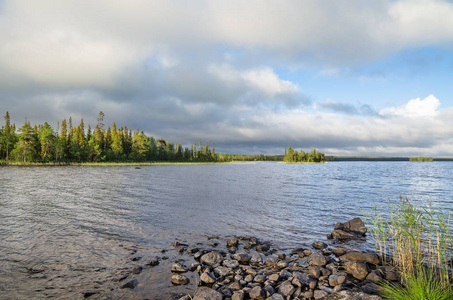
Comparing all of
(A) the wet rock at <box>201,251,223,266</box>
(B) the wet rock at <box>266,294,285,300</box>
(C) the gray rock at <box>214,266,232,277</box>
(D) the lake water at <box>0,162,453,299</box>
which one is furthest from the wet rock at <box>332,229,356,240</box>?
(B) the wet rock at <box>266,294,285,300</box>

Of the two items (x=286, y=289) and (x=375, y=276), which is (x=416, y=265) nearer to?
(x=375, y=276)

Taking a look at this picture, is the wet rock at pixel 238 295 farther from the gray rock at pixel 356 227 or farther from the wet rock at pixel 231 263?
the gray rock at pixel 356 227

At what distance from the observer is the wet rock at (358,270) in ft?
33.7

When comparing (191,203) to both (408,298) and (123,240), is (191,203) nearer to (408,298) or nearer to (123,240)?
(123,240)

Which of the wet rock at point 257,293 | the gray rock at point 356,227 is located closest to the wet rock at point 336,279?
the wet rock at point 257,293

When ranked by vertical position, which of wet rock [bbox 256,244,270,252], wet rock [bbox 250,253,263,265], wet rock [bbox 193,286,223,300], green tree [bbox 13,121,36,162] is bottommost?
wet rock [bbox 256,244,270,252]

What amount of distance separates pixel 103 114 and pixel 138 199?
171m

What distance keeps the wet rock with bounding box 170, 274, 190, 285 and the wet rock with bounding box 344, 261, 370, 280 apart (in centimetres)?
741

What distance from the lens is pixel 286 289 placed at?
905 cm

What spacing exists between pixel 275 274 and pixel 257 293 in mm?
1834

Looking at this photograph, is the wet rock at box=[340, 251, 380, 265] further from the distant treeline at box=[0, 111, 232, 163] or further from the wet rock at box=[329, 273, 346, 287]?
the distant treeline at box=[0, 111, 232, 163]

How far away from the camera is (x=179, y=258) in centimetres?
1256

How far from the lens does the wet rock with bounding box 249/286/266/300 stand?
857cm

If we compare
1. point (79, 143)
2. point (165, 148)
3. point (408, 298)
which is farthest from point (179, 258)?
point (165, 148)
